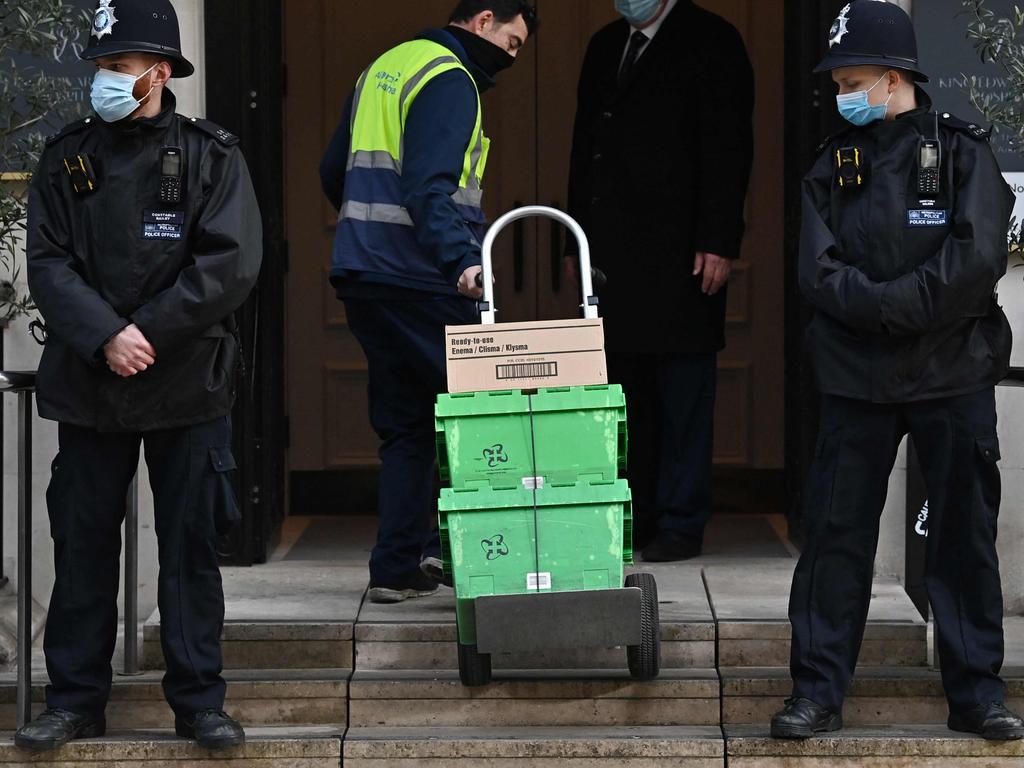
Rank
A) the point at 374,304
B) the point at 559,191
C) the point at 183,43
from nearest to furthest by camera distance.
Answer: the point at 374,304, the point at 183,43, the point at 559,191

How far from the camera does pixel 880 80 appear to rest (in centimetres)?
452

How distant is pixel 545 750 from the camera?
4.72m

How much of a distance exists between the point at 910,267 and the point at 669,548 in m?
1.84

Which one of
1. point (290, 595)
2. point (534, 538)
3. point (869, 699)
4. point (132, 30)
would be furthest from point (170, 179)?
point (869, 699)

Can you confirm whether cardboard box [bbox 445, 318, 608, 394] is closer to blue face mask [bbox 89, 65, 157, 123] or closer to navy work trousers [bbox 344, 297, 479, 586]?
navy work trousers [bbox 344, 297, 479, 586]

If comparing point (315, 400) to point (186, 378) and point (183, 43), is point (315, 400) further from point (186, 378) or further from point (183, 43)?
point (186, 378)

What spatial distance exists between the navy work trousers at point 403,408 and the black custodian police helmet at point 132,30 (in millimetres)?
1052

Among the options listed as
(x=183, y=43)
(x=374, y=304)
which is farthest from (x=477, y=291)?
(x=183, y=43)

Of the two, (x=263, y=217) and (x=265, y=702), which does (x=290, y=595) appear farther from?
(x=263, y=217)

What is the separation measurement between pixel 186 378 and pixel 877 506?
5.93 ft

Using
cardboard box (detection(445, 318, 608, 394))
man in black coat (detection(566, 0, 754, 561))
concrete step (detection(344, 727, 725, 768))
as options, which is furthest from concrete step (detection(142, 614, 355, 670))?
man in black coat (detection(566, 0, 754, 561))

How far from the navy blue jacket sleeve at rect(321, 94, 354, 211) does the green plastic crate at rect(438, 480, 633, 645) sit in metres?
1.25

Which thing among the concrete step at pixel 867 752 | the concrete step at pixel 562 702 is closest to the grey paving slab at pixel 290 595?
the concrete step at pixel 562 702

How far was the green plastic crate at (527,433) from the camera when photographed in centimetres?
451
